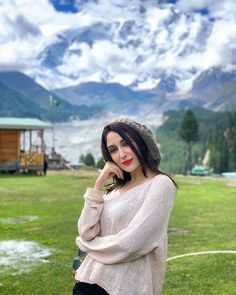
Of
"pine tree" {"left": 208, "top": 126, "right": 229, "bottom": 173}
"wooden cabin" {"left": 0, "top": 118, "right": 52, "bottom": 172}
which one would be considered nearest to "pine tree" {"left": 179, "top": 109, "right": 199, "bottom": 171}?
"pine tree" {"left": 208, "top": 126, "right": 229, "bottom": 173}

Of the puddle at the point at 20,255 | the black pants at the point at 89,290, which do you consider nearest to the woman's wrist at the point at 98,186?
the black pants at the point at 89,290

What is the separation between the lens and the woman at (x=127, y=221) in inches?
147

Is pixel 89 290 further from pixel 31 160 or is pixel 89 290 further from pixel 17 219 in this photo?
pixel 31 160

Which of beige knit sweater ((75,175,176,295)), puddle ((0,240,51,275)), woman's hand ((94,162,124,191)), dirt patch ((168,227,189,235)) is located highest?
woman's hand ((94,162,124,191))

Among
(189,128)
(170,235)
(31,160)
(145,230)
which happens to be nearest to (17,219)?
(170,235)

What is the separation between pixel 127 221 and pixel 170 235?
996 cm

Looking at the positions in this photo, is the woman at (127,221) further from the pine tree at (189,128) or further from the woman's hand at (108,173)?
the pine tree at (189,128)

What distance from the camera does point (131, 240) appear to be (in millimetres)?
3709

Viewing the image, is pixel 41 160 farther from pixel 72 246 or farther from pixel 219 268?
pixel 219 268

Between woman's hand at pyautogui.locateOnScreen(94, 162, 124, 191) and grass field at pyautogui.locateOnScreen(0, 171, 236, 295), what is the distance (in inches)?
184

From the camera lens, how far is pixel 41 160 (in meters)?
37.8

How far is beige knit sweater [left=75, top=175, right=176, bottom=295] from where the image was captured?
3.73m

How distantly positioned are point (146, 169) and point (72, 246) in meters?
8.55

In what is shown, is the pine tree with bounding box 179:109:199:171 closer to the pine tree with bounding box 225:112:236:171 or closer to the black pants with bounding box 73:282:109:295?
the pine tree with bounding box 225:112:236:171
